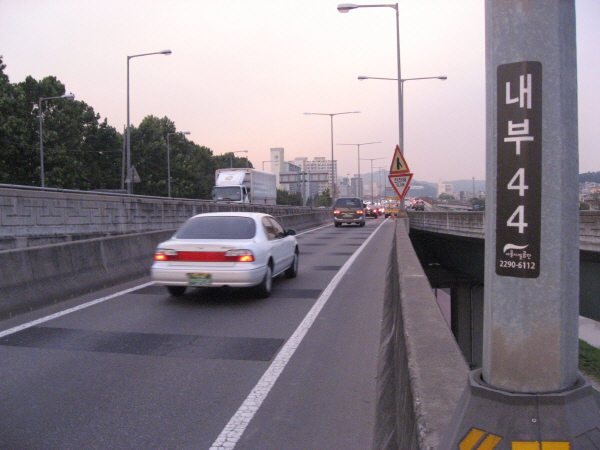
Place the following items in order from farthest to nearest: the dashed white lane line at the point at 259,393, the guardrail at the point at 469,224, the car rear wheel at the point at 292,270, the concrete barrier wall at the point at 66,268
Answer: the guardrail at the point at 469,224
the car rear wheel at the point at 292,270
the concrete barrier wall at the point at 66,268
the dashed white lane line at the point at 259,393

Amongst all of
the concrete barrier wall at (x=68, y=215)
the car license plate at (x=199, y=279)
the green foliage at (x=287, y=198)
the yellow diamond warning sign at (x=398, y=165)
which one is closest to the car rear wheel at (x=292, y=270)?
the car license plate at (x=199, y=279)

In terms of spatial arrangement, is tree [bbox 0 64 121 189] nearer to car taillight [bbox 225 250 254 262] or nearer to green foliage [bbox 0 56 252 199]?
green foliage [bbox 0 56 252 199]

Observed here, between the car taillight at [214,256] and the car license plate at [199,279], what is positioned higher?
the car taillight at [214,256]

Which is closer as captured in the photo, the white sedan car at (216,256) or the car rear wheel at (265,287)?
the white sedan car at (216,256)

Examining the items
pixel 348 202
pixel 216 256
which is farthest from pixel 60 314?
pixel 348 202

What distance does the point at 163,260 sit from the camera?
381 inches

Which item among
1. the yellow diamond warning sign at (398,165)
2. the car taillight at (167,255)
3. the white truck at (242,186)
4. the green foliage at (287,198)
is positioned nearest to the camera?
the car taillight at (167,255)

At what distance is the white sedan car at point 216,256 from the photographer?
950 centimetres

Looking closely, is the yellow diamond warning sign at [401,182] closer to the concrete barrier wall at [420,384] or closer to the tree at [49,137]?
the concrete barrier wall at [420,384]

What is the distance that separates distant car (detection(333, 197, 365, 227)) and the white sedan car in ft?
94.8

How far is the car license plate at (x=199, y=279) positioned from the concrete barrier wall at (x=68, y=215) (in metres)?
7.84

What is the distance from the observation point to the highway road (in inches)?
173

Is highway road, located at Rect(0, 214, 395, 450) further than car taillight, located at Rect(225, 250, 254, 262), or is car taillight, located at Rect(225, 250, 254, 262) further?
car taillight, located at Rect(225, 250, 254, 262)

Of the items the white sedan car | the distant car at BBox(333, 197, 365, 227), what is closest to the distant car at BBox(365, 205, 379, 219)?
the distant car at BBox(333, 197, 365, 227)
